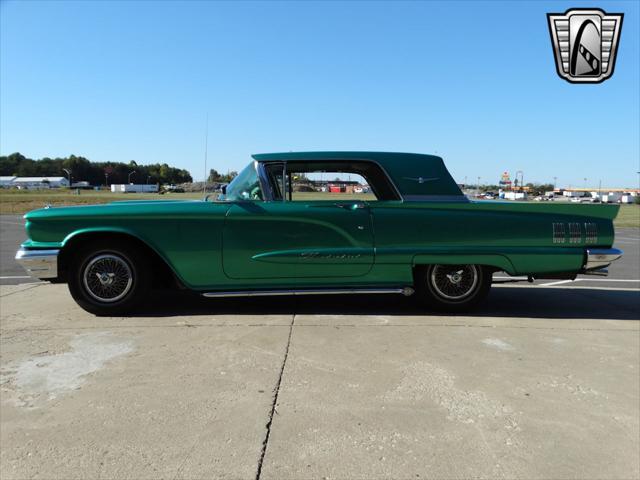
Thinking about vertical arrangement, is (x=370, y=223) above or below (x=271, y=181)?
below

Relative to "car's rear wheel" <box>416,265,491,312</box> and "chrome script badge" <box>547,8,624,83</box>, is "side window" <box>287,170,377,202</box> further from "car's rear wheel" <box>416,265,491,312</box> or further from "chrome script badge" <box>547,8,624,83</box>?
"chrome script badge" <box>547,8,624,83</box>

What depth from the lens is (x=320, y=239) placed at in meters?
4.43

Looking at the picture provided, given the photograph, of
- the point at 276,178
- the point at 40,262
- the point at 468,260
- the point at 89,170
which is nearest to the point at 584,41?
the point at 468,260

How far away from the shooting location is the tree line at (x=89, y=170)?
158000 millimetres

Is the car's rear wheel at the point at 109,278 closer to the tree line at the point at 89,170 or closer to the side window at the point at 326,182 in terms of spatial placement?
the side window at the point at 326,182

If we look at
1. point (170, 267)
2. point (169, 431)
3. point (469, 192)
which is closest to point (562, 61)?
point (469, 192)

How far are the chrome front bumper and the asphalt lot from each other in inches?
17.9

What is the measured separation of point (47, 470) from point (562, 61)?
30.6ft

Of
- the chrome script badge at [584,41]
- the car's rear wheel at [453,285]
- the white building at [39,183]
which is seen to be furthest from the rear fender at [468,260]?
the white building at [39,183]

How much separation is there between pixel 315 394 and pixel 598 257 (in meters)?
3.39

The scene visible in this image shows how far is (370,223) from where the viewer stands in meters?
4.47

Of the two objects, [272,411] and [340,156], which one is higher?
[340,156]

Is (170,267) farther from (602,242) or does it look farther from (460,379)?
(602,242)

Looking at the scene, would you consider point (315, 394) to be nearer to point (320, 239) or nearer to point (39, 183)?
point (320, 239)
